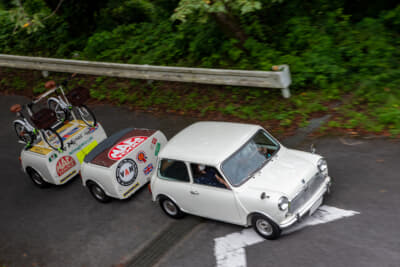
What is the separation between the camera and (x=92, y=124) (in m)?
10.5

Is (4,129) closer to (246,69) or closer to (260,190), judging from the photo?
(246,69)

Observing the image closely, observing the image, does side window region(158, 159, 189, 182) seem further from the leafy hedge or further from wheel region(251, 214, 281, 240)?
the leafy hedge

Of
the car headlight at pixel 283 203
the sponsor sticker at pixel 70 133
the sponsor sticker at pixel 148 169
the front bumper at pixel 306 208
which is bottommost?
the sponsor sticker at pixel 148 169

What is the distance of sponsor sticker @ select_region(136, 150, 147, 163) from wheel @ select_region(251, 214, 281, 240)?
324cm

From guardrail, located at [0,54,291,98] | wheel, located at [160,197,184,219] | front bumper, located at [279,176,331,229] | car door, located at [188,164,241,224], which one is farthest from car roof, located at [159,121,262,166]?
guardrail, located at [0,54,291,98]

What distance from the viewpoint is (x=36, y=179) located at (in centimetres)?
1033

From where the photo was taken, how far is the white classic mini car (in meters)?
6.47

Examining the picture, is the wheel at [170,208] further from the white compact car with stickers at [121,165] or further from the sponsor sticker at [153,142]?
the sponsor sticker at [153,142]

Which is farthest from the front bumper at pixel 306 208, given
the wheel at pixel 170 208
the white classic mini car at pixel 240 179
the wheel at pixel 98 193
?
the wheel at pixel 98 193

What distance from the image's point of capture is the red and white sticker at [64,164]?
980cm

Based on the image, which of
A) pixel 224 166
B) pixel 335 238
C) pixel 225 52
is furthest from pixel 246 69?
pixel 335 238

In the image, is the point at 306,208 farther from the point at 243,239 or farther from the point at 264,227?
the point at 243,239

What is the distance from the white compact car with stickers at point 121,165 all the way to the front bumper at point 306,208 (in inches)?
146

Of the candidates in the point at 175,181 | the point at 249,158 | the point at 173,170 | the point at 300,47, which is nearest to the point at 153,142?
the point at 173,170
